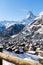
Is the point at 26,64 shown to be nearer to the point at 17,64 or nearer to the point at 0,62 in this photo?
the point at 17,64

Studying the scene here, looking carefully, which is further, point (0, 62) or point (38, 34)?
point (38, 34)

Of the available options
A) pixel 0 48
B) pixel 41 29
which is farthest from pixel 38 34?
pixel 0 48

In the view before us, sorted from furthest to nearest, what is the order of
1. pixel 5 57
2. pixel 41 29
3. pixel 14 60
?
pixel 41 29 < pixel 5 57 < pixel 14 60

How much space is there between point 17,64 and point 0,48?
1.39 meters

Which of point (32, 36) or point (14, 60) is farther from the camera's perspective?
point (32, 36)

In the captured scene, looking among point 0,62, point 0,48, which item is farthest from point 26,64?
point 0,48

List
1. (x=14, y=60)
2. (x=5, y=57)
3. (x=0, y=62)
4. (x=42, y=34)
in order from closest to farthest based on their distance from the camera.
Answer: (x=14, y=60) < (x=5, y=57) < (x=0, y=62) < (x=42, y=34)

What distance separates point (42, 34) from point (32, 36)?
19.3m

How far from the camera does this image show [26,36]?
19950 centimetres

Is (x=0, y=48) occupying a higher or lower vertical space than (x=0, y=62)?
higher

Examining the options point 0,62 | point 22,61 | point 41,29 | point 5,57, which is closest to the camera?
point 22,61

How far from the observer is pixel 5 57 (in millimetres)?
3506

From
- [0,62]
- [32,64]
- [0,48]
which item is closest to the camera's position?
[32,64]

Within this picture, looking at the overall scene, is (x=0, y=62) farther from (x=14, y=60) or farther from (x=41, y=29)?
(x=41, y=29)
